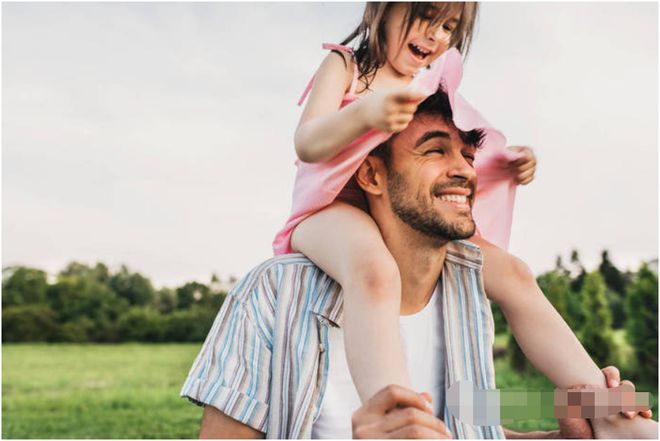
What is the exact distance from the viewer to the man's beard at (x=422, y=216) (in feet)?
5.52

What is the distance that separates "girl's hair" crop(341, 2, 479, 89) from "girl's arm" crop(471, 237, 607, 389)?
465 mm

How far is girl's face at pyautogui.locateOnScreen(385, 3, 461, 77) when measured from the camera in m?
1.72

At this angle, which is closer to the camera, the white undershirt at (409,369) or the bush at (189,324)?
the white undershirt at (409,369)

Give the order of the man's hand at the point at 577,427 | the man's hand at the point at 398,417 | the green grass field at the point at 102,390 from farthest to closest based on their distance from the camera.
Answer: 1. the green grass field at the point at 102,390
2. the man's hand at the point at 577,427
3. the man's hand at the point at 398,417

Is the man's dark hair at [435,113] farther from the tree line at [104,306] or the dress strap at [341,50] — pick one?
the tree line at [104,306]

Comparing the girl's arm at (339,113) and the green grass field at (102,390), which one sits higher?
the girl's arm at (339,113)

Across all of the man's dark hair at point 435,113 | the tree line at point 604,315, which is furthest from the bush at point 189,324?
the man's dark hair at point 435,113

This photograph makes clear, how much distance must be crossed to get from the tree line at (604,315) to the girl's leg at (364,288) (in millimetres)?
4334

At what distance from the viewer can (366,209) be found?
183 centimetres

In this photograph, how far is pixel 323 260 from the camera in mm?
1716

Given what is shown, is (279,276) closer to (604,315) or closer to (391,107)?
(391,107)

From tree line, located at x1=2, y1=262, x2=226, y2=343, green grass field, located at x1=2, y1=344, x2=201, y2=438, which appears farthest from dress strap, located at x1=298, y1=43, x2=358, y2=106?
tree line, located at x1=2, y1=262, x2=226, y2=343

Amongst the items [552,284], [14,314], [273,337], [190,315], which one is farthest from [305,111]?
[14,314]

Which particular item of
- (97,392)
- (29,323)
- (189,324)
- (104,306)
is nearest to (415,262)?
(97,392)
